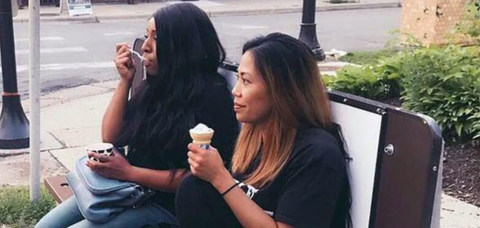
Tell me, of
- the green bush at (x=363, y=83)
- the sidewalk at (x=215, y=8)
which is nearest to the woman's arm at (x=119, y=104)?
the green bush at (x=363, y=83)

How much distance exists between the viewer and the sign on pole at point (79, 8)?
6.81 metres

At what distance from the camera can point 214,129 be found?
112 inches

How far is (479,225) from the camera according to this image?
160 inches

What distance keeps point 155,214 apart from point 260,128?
69cm

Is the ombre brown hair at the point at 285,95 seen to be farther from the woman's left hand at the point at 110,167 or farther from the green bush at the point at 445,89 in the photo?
the green bush at the point at 445,89

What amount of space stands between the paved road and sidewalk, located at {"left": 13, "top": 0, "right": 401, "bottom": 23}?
0.64 meters

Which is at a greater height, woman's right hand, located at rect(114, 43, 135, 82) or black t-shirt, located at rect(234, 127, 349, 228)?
woman's right hand, located at rect(114, 43, 135, 82)

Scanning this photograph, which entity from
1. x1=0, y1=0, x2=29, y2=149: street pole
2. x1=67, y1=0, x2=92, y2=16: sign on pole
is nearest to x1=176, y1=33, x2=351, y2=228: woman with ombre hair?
x1=0, y1=0, x2=29, y2=149: street pole

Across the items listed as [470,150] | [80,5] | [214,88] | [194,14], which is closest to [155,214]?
[214,88]

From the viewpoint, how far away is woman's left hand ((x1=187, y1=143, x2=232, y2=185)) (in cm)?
231

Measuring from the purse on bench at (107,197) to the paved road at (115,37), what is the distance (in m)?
6.18

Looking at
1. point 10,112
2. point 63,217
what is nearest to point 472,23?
point 10,112

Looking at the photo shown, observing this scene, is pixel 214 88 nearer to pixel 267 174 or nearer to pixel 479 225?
pixel 267 174

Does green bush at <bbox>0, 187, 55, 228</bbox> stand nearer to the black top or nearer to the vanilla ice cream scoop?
the black top
